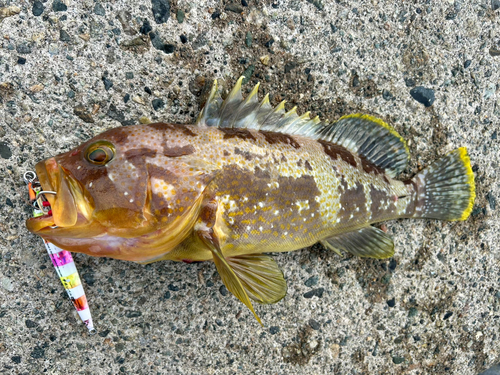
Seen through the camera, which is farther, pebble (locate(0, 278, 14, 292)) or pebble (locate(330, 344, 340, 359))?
pebble (locate(330, 344, 340, 359))

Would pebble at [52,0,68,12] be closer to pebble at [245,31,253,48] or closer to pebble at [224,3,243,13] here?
pebble at [224,3,243,13]

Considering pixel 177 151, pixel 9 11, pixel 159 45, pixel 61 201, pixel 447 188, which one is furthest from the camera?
pixel 447 188

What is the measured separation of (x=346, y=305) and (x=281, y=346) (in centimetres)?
56

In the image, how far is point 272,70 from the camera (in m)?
2.32

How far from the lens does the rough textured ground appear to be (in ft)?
6.52

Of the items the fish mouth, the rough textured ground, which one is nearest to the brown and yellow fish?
the fish mouth

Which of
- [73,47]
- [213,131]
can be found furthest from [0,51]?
[213,131]

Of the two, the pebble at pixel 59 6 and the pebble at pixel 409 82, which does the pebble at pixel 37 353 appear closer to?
the pebble at pixel 59 6

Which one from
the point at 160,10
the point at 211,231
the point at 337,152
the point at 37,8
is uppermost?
the point at 160,10

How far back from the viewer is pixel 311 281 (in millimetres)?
2457

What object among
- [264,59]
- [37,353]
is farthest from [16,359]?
[264,59]

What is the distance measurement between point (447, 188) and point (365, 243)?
2.63ft

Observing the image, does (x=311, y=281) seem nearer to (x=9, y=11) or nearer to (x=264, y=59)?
(x=264, y=59)

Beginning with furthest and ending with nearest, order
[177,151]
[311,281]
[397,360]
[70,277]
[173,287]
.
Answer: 1. [397,360]
2. [311,281]
3. [173,287]
4. [70,277]
5. [177,151]
